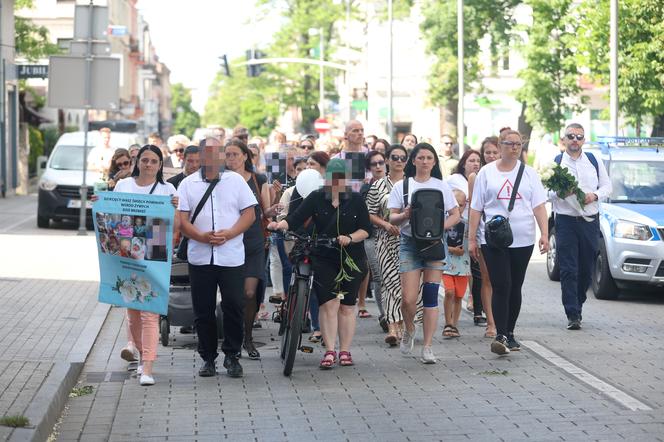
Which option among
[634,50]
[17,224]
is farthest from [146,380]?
[17,224]

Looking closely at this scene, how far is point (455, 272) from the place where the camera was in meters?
12.6

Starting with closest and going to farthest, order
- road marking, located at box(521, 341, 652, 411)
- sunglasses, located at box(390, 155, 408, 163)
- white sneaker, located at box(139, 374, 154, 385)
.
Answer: road marking, located at box(521, 341, 652, 411), white sneaker, located at box(139, 374, 154, 385), sunglasses, located at box(390, 155, 408, 163)

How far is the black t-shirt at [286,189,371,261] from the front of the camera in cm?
1029

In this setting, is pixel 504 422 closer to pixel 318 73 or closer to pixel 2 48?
pixel 2 48

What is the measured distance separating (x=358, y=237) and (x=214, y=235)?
47.6 inches

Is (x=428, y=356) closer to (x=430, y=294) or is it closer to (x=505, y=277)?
(x=430, y=294)

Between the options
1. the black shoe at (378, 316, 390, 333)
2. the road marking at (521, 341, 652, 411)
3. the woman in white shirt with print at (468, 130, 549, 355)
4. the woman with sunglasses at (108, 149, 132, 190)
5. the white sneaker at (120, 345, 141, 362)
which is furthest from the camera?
the woman with sunglasses at (108, 149, 132, 190)

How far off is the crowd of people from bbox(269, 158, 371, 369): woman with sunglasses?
1 cm

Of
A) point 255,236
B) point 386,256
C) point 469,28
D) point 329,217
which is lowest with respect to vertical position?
point 386,256

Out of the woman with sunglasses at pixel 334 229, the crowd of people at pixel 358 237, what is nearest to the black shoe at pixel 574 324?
the crowd of people at pixel 358 237

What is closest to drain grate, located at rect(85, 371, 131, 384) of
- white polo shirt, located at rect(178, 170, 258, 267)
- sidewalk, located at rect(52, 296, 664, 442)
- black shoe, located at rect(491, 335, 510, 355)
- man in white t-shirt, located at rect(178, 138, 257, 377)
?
sidewalk, located at rect(52, 296, 664, 442)

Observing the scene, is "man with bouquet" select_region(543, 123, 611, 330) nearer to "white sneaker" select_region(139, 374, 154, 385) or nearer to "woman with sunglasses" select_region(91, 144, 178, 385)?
"woman with sunglasses" select_region(91, 144, 178, 385)

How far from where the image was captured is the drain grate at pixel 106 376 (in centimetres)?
993

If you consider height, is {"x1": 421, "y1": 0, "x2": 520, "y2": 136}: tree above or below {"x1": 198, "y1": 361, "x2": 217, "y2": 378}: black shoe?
above
